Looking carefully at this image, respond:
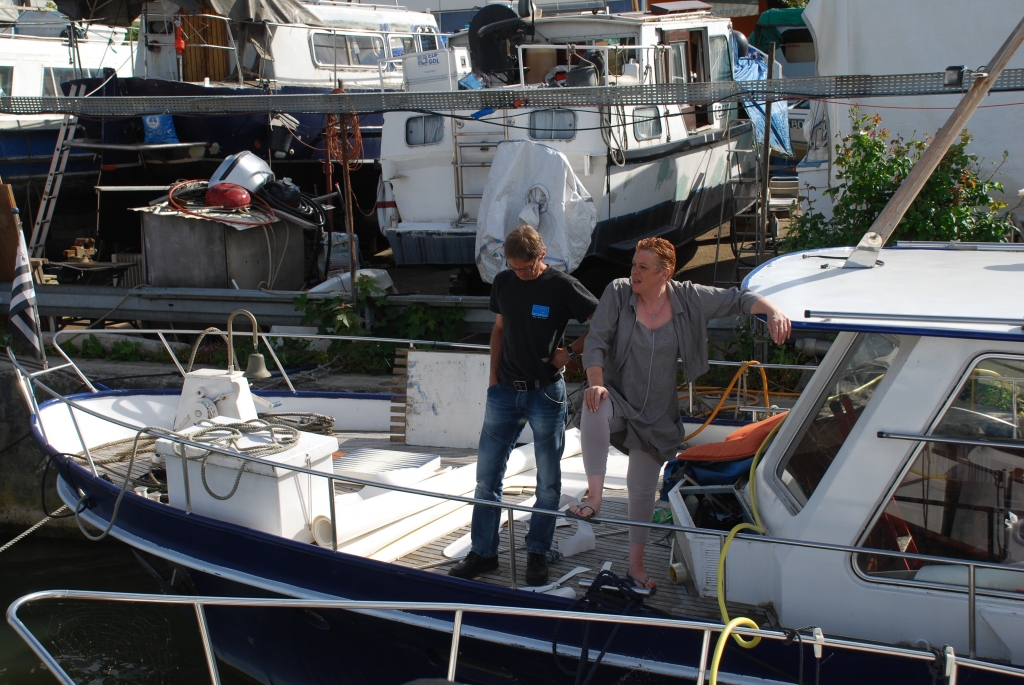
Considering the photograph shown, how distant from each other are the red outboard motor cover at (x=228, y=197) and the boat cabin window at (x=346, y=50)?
17.8 feet

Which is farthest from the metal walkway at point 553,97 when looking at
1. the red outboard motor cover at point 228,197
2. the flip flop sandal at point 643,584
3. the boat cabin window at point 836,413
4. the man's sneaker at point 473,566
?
the flip flop sandal at point 643,584

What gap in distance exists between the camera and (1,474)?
7.35 meters

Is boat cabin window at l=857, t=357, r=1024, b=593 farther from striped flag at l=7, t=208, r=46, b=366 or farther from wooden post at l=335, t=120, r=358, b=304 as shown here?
wooden post at l=335, t=120, r=358, b=304

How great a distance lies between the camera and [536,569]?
3.81 m

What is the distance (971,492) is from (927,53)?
600 cm

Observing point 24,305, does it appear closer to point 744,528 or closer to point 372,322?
point 372,322

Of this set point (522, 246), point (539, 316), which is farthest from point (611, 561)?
point (522, 246)

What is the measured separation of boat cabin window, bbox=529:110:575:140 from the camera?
28.3 feet

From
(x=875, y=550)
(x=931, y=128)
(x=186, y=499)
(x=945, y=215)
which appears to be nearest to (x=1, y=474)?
(x=186, y=499)

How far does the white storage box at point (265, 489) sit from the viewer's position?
13.3 ft

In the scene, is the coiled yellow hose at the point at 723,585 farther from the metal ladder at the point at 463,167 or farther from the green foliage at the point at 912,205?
the metal ladder at the point at 463,167

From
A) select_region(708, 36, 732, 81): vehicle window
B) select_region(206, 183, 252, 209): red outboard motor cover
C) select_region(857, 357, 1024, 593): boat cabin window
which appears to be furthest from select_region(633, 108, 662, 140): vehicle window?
select_region(857, 357, 1024, 593): boat cabin window

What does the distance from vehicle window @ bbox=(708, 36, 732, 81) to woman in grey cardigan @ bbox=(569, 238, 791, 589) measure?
8.06m

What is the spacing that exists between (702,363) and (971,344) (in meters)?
0.98
